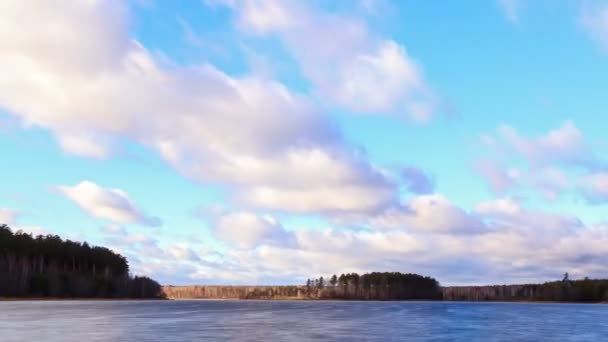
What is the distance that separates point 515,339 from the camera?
2446 inches

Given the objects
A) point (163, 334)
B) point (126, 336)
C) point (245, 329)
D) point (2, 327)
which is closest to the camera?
point (126, 336)

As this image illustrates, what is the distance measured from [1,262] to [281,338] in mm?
153656

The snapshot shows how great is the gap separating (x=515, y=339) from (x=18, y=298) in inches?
6364

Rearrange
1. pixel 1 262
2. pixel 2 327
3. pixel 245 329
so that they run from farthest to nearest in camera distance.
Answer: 1. pixel 1 262
2. pixel 245 329
3. pixel 2 327

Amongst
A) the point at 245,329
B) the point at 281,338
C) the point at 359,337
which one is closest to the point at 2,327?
the point at 245,329

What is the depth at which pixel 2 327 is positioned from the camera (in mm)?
61844

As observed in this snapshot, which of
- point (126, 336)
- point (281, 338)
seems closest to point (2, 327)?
point (126, 336)

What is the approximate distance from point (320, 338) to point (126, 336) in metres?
14.8

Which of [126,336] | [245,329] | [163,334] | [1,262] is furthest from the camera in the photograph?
[1,262]

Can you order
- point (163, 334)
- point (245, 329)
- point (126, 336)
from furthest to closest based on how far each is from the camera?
point (245, 329), point (163, 334), point (126, 336)

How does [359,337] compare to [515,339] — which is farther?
[515,339]

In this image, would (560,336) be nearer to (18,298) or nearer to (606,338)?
(606,338)

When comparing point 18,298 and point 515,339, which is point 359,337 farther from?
point 18,298

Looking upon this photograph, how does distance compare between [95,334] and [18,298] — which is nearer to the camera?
[95,334]
